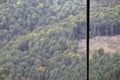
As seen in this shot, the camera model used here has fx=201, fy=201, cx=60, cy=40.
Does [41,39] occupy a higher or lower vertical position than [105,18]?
lower

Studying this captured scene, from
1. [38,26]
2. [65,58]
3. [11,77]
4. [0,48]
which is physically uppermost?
[38,26]

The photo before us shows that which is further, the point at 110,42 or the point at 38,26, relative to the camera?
the point at 110,42

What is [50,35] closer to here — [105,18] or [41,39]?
[41,39]

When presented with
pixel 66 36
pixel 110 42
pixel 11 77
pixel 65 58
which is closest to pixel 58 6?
pixel 66 36

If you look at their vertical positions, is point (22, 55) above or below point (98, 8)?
below

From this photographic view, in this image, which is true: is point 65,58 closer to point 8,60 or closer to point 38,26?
point 38,26

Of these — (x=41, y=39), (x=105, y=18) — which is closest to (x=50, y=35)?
(x=41, y=39)
